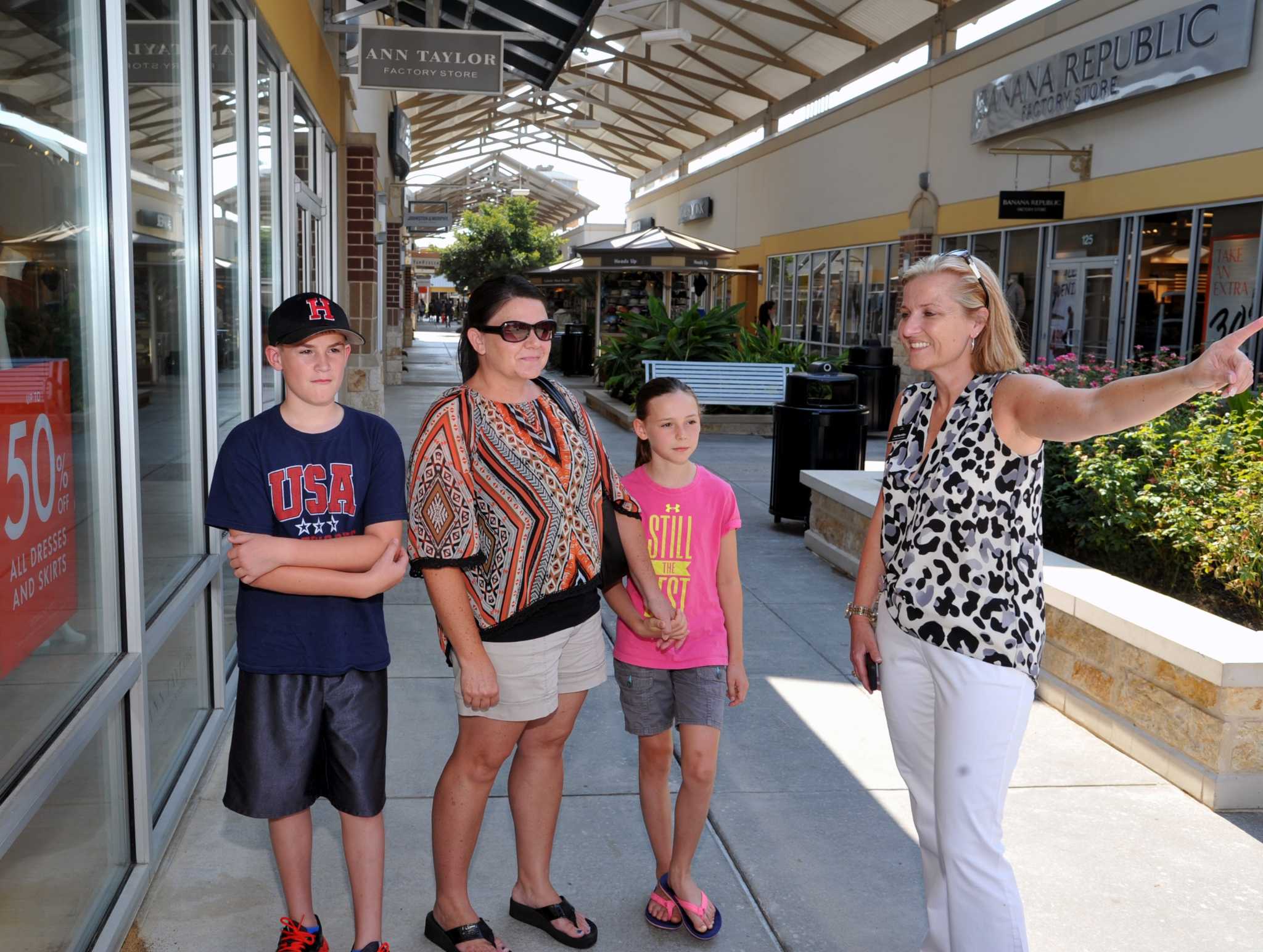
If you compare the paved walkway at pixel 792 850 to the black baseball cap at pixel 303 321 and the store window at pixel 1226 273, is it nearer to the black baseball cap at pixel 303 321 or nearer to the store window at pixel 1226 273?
the black baseball cap at pixel 303 321

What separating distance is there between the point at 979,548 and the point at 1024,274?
16.1m

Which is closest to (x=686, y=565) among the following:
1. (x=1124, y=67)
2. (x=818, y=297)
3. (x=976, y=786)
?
(x=976, y=786)

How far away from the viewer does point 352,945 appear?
10.0ft

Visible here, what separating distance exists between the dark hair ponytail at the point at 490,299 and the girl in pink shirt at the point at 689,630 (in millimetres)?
472

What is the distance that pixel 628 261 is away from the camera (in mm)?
21375

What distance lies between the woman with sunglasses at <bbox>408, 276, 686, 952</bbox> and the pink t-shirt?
0.35 feet

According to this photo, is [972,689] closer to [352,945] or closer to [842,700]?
[352,945]

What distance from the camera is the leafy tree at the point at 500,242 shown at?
4612 cm

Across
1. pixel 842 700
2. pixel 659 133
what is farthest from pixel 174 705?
pixel 659 133

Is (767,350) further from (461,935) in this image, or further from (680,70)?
(680,70)

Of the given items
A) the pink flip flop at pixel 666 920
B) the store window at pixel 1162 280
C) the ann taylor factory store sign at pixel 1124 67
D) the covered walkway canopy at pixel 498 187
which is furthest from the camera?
the covered walkway canopy at pixel 498 187

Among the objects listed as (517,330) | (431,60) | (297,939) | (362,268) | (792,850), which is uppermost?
(431,60)

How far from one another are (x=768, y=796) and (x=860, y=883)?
67 centimetres

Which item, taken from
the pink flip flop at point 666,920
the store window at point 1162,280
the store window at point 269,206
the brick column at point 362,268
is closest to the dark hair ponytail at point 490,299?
the pink flip flop at point 666,920
